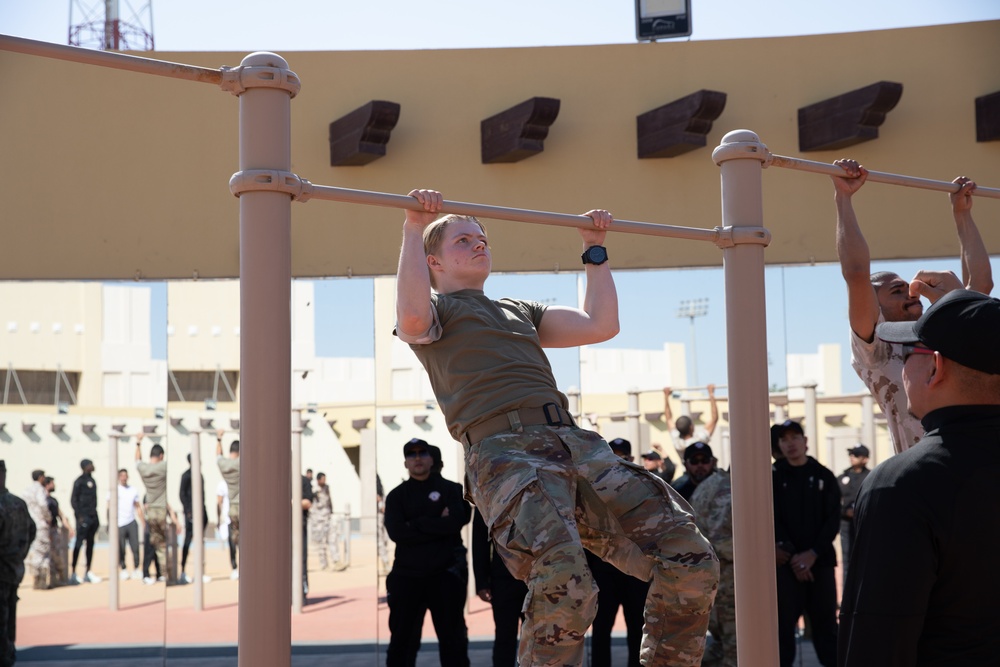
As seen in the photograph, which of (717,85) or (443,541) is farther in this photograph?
(717,85)

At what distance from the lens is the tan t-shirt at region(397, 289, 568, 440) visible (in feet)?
9.30

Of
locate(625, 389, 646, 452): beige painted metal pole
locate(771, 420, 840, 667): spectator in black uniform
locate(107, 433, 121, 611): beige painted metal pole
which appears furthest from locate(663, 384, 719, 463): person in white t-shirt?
locate(107, 433, 121, 611): beige painted metal pole

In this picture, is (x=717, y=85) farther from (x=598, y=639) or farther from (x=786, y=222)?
(x=598, y=639)

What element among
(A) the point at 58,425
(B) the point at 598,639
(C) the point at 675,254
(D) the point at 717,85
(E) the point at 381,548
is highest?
(D) the point at 717,85

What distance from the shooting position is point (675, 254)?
6434 mm

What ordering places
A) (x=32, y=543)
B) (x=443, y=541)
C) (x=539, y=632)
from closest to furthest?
(x=539, y=632) < (x=443, y=541) < (x=32, y=543)

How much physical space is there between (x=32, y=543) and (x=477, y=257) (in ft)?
14.2

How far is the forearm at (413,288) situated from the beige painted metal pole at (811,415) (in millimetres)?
4421

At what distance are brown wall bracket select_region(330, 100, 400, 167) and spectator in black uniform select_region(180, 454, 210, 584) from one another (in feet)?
6.31

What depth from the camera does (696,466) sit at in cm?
623

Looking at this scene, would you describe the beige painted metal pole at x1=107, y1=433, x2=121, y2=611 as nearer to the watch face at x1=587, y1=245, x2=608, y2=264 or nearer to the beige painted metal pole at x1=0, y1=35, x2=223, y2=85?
the watch face at x1=587, y1=245, x2=608, y2=264

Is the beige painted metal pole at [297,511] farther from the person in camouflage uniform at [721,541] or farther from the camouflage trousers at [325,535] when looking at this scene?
the person in camouflage uniform at [721,541]

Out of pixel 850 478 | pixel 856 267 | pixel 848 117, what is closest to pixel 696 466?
pixel 850 478

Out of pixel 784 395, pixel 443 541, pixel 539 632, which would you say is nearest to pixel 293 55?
pixel 443 541
